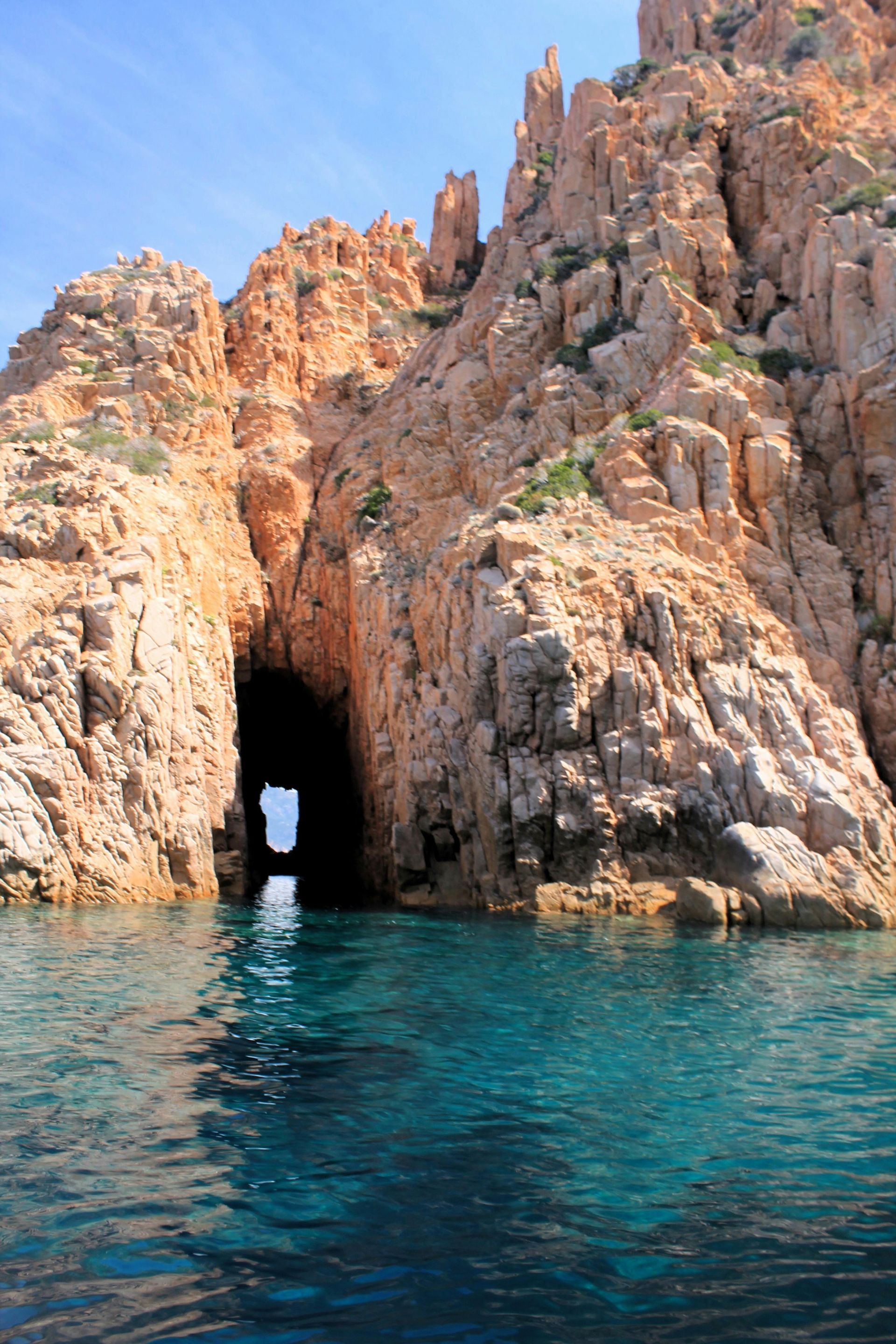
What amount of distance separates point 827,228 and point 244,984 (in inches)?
1308

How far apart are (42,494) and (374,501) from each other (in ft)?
39.6

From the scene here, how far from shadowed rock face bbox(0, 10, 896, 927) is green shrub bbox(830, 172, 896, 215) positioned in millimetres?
294

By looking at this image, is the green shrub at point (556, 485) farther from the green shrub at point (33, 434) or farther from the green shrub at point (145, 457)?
the green shrub at point (33, 434)

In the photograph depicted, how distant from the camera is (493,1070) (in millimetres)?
9609

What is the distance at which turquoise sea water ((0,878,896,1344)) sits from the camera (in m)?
5.02

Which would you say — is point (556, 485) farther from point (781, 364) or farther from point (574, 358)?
point (781, 364)

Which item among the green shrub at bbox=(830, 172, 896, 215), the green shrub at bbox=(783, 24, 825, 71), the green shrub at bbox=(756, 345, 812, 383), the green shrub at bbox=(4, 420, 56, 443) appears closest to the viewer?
the green shrub at bbox=(756, 345, 812, 383)

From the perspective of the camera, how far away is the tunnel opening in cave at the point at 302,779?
1458 inches

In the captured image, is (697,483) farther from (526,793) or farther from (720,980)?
(720,980)

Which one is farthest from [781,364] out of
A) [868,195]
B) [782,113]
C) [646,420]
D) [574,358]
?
[782,113]

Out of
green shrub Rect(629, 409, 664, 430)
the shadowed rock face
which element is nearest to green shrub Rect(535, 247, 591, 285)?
the shadowed rock face

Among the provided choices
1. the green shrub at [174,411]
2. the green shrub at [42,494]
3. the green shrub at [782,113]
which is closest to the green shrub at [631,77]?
the green shrub at [782,113]

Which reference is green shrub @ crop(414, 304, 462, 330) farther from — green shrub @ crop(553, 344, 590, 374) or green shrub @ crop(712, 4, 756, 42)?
green shrub @ crop(712, 4, 756, 42)

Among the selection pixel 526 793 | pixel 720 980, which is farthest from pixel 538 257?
pixel 720 980
